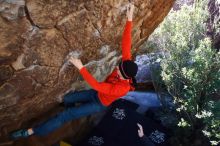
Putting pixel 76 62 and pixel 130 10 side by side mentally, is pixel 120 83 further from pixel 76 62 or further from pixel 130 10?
pixel 130 10

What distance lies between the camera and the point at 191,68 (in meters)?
7.27

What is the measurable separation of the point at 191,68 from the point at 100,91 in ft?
10.2

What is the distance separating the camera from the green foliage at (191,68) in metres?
6.99

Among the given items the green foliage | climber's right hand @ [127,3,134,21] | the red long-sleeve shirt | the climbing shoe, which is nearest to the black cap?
the red long-sleeve shirt

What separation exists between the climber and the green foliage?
2.32 m

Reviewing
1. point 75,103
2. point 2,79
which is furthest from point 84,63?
point 2,79

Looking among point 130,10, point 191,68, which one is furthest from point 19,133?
point 191,68

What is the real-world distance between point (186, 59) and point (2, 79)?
429cm

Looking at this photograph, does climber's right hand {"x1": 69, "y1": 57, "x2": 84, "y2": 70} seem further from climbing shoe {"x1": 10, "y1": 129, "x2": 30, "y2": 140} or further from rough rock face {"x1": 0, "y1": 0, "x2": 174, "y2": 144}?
climbing shoe {"x1": 10, "y1": 129, "x2": 30, "y2": 140}

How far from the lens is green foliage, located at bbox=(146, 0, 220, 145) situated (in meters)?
6.99

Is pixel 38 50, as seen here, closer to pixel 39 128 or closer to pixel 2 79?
pixel 2 79

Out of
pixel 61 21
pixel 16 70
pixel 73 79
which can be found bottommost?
pixel 73 79

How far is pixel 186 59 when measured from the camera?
7.56m

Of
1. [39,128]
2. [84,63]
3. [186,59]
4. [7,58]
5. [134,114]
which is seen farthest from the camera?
[186,59]
